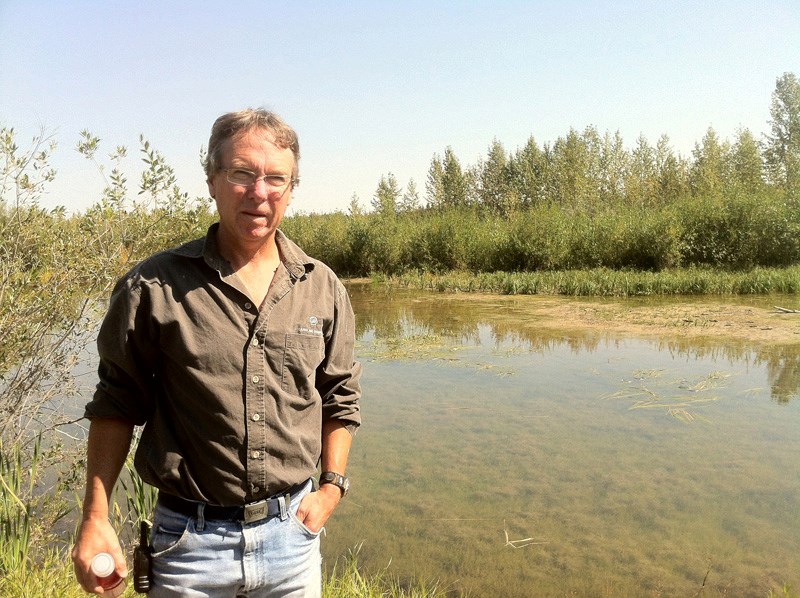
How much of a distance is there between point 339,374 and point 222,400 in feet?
1.29

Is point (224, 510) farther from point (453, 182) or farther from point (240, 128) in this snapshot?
point (453, 182)

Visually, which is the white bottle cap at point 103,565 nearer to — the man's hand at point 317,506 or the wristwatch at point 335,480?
the man's hand at point 317,506

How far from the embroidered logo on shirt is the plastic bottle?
2.26 ft

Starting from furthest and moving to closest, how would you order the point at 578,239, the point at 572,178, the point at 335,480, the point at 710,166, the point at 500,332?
the point at 572,178, the point at 710,166, the point at 578,239, the point at 500,332, the point at 335,480

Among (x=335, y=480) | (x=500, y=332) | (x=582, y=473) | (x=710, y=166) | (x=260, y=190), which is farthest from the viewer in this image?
(x=710, y=166)

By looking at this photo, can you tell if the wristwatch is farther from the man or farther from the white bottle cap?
the white bottle cap

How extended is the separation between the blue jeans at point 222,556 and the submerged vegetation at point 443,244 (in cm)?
164

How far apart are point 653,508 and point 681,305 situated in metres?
10.7

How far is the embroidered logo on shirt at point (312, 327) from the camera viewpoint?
5.95 ft

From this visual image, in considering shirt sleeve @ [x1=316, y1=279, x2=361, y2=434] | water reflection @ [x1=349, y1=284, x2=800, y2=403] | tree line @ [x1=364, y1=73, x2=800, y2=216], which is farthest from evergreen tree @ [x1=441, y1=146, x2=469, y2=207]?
shirt sleeve @ [x1=316, y1=279, x2=361, y2=434]

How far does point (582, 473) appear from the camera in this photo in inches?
226

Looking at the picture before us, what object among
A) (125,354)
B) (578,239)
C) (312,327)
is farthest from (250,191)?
(578,239)

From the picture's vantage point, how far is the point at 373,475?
18.9 feet

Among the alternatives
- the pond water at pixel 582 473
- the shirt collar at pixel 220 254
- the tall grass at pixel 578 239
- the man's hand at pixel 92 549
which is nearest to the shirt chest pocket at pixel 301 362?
the shirt collar at pixel 220 254
